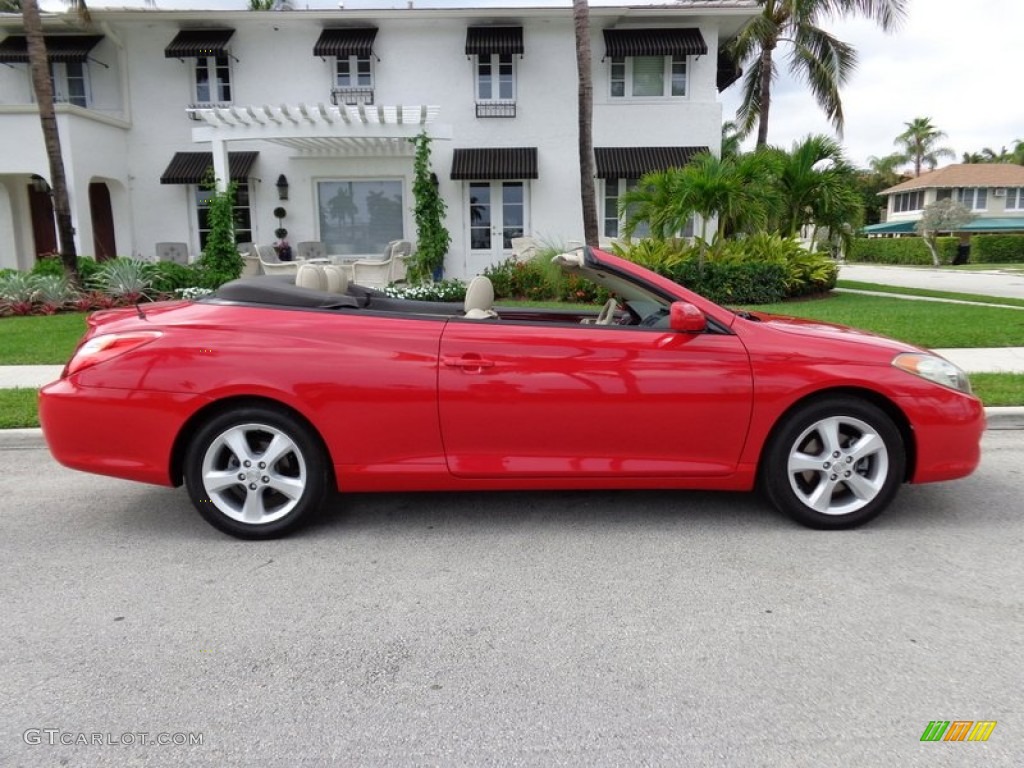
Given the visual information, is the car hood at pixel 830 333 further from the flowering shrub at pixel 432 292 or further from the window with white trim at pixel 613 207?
the window with white trim at pixel 613 207

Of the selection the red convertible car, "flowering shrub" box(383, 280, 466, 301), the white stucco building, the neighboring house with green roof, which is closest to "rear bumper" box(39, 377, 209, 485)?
the red convertible car

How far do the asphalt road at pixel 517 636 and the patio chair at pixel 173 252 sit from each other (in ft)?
49.9

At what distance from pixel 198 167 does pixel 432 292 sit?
8.35 meters

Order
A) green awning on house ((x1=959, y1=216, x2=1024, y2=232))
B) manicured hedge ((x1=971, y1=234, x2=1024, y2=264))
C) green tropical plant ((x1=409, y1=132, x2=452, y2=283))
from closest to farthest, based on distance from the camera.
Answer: green tropical plant ((x1=409, y1=132, x2=452, y2=283)), manicured hedge ((x1=971, y1=234, x2=1024, y2=264)), green awning on house ((x1=959, y1=216, x2=1024, y2=232))

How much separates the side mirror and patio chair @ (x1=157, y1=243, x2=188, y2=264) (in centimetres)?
1678

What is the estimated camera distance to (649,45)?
18.1 meters

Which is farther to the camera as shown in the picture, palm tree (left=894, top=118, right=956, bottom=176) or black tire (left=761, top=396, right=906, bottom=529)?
palm tree (left=894, top=118, right=956, bottom=176)

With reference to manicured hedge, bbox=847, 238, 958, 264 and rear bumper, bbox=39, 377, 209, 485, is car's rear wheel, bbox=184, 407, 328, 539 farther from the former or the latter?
manicured hedge, bbox=847, 238, 958, 264

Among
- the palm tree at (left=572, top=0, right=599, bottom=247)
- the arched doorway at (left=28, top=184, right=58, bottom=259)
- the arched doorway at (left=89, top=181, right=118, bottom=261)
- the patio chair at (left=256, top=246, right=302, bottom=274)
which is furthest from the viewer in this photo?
the arched doorway at (left=28, top=184, right=58, bottom=259)

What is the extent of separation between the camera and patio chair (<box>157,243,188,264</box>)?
1827 centimetres

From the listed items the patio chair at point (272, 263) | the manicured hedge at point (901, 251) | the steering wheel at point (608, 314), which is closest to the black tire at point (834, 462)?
the steering wheel at point (608, 314)

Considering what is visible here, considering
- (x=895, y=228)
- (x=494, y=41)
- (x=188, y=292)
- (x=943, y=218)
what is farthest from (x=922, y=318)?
(x=895, y=228)

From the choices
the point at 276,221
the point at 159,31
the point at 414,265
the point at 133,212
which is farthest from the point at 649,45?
the point at 133,212

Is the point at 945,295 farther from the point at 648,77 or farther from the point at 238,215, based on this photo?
the point at 238,215
